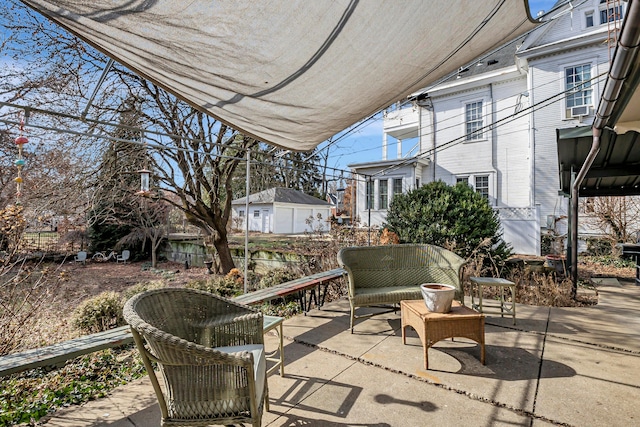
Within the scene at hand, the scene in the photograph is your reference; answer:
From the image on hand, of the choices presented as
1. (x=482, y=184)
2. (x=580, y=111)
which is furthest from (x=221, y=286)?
(x=580, y=111)

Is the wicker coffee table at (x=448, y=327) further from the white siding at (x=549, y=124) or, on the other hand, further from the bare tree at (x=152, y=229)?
the bare tree at (x=152, y=229)

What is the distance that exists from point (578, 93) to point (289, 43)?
12423mm

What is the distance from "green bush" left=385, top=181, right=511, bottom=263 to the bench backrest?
2.01 meters

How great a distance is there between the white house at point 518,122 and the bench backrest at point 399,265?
5461mm

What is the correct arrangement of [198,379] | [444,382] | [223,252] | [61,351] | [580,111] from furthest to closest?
1. [580,111]
2. [223,252]
3. [444,382]
4. [61,351]
5. [198,379]

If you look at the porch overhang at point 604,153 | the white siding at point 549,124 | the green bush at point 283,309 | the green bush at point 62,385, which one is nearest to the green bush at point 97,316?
the green bush at point 62,385

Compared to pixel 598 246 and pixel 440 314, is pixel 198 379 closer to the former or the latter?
pixel 440 314

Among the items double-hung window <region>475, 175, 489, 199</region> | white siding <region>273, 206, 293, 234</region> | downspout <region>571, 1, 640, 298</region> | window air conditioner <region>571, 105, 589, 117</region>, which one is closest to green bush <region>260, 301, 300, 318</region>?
downspout <region>571, 1, 640, 298</region>

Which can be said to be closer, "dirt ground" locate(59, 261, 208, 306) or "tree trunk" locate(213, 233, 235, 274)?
"tree trunk" locate(213, 233, 235, 274)

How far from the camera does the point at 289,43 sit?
6.69ft

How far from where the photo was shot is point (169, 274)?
12164 millimetres

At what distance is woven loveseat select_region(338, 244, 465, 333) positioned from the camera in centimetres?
415

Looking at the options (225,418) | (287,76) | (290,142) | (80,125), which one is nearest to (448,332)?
(225,418)

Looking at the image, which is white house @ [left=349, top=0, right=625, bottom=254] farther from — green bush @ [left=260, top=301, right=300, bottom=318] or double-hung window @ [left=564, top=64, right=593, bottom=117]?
green bush @ [left=260, top=301, right=300, bottom=318]
